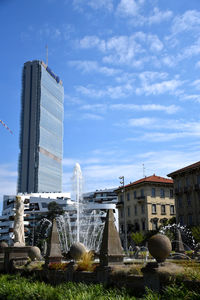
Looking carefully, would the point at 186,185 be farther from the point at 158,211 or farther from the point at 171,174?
the point at 158,211

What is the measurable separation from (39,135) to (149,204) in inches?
4614

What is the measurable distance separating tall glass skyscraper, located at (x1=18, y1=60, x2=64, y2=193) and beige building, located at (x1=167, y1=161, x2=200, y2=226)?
119894 mm

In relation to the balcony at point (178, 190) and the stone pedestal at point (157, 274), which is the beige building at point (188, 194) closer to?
the balcony at point (178, 190)

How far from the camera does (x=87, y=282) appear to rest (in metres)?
11.7

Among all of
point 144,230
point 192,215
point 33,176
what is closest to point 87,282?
point 192,215

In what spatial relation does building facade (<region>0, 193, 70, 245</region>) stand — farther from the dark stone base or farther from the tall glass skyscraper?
the dark stone base

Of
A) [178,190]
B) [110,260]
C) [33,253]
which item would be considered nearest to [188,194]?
[178,190]

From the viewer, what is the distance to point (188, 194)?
5675 cm

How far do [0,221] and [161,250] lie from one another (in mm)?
115291

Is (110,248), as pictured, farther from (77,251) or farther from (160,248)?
(160,248)

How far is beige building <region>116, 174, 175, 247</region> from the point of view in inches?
2648

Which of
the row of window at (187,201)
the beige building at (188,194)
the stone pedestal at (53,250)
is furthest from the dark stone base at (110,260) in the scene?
the row of window at (187,201)

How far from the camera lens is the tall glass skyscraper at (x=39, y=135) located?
17406 centimetres

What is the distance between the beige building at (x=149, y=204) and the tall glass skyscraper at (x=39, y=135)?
347ft
